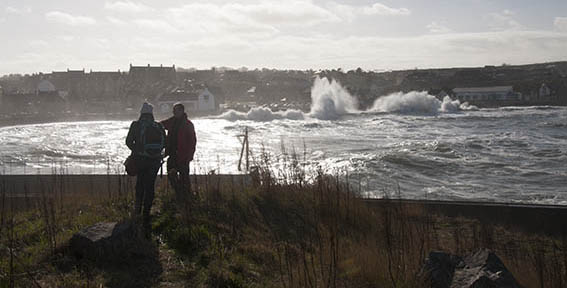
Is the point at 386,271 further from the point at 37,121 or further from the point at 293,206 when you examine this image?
the point at 37,121

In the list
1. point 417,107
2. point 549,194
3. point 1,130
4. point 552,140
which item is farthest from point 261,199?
point 417,107

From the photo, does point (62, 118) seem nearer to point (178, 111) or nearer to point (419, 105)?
point (419, 105)

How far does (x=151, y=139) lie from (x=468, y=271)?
12.8 ft

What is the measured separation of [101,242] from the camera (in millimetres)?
5172

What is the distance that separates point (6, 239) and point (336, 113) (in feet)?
183

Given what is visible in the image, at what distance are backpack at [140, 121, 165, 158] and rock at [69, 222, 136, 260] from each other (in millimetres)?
1191

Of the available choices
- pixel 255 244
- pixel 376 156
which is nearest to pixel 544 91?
pixel 376 156

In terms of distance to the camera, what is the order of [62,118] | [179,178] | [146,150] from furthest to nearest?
[62,118]
[179,178]
[146,150]

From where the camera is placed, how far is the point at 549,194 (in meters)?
14.6

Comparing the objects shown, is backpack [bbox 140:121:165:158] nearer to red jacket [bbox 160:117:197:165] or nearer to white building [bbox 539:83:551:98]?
red jacket [bbox 160:117:197:165]

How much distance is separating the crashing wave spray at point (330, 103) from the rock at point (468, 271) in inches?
2042

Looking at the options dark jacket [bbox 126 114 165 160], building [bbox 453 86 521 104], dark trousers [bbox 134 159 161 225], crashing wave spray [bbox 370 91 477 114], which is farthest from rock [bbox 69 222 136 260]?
building [bbox 453 86 521 104]

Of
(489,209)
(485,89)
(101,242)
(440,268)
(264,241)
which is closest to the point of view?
(440,268)

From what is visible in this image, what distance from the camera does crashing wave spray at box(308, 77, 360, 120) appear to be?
5894 centimetres
